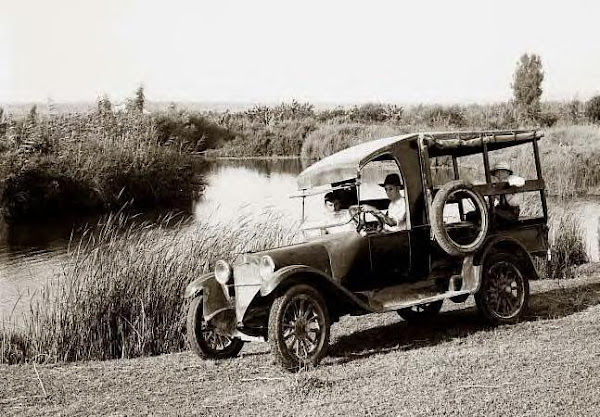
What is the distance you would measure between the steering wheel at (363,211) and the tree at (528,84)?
1761 inches

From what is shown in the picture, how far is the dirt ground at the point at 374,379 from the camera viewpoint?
18.6ft

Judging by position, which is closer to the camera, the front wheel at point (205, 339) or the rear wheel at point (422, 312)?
the front wheel at point (205, 339)

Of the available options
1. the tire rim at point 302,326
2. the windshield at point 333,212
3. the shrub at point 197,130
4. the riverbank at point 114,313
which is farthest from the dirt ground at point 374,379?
the shrub at point 197,130

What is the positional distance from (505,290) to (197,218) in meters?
12.5

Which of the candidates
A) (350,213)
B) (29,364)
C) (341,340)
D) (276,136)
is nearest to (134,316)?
(29,364)

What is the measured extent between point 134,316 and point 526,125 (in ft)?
134

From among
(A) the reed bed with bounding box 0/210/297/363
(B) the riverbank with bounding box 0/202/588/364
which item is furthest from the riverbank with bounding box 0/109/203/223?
(A) the reed bed with bounding box 0/210/297/363

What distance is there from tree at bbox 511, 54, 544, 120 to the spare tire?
43.9m

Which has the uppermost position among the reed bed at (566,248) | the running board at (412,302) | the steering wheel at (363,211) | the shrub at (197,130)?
the shrub at (197,130)

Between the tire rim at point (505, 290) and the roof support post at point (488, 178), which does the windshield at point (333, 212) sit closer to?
the roof support post at point (488, 178)

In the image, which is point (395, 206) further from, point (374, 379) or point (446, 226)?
point (374, 379)

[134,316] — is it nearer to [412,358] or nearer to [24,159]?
[412,358]

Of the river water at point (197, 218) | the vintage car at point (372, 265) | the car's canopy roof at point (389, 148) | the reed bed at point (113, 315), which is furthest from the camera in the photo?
the river water at point (197, 218)

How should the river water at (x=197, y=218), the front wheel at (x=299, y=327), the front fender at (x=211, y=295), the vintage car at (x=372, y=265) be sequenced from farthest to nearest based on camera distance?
the river water at (x=197, y=218), the front fender at (x=211, y=295), the vintage car at (x=372, y=265), the front wheel at (x=299, y=327)
